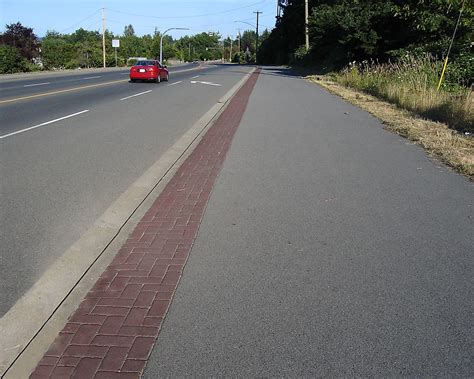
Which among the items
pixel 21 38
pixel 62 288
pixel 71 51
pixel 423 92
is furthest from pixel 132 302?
pixel 71 51

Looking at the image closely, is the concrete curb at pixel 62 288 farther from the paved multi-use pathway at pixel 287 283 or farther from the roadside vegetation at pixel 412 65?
the roadside vegetation at pixel 412 65

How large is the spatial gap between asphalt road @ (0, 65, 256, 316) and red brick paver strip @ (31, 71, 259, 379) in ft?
1.95

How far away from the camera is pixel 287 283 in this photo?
146 inches

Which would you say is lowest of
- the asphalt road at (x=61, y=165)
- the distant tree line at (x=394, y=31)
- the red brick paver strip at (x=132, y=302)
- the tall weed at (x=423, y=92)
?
the red brick paver strip at (x=132, y=302)

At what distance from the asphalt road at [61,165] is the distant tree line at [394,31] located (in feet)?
44.5

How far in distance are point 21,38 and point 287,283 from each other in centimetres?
5095

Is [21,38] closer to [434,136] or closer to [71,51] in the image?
[71,51]

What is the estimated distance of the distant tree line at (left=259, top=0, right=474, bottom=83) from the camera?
2197 cm

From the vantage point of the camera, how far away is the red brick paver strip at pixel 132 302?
272cm

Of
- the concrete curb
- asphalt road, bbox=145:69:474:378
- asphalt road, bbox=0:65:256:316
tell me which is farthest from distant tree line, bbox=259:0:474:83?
the concrete curb

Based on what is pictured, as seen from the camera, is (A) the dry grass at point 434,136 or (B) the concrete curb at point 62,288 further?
(A) the dry grass at point 434,136

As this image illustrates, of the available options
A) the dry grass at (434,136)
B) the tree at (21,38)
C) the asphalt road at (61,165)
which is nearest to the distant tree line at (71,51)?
the tree at (21,38)

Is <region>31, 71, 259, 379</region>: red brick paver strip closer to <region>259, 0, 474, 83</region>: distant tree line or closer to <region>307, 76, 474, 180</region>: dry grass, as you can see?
<region>307, 76, 474, 180</region>: dry grass

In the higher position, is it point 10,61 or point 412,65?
point 10,61
